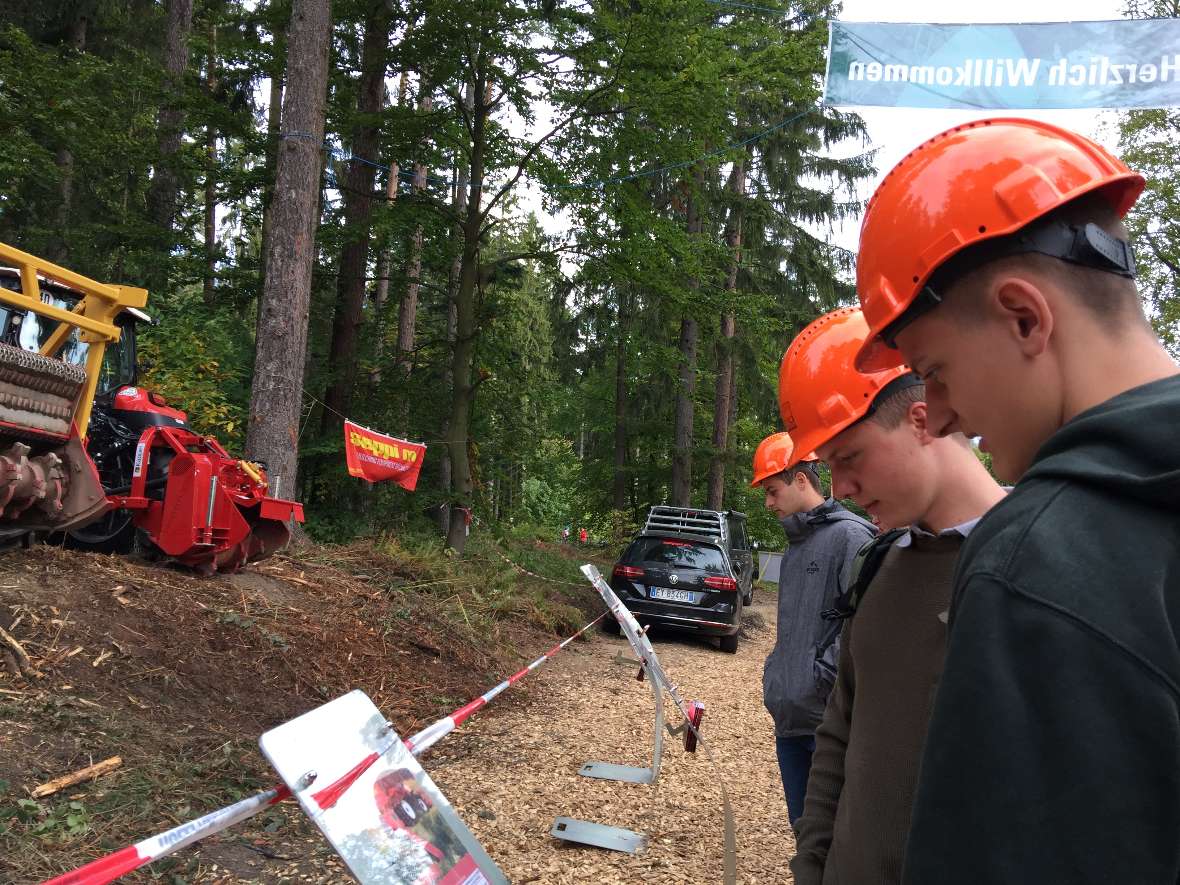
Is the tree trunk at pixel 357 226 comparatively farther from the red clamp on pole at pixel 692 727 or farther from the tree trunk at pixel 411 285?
the red clamp on pole at pixel 692 727

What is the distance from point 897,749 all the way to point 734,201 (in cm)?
2156

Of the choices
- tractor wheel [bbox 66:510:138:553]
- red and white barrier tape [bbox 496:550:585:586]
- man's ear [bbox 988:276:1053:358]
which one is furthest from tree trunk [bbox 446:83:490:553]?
man's ear [bbox 988:276:1053:358]

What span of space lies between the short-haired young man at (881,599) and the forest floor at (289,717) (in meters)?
3.17

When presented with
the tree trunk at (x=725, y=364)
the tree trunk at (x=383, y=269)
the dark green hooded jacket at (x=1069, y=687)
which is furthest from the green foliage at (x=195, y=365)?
the tree trunk at (x=725, y=364)

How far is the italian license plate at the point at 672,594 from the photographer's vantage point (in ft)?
39.3

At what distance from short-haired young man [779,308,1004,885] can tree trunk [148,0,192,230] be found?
43.9ft

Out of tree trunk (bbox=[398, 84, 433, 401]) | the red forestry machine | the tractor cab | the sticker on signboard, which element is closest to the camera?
the sticker on signboard

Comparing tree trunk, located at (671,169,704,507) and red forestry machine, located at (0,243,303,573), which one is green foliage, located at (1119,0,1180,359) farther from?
red forestry machine, located at (0,243,303,573)

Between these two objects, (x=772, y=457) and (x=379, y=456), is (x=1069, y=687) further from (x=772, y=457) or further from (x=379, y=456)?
(x=379, y=456)

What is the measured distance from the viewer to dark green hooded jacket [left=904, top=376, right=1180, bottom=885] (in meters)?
0.63

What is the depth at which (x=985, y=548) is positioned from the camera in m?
0.73

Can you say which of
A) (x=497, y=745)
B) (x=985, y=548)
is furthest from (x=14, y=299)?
(x=985, y=548)

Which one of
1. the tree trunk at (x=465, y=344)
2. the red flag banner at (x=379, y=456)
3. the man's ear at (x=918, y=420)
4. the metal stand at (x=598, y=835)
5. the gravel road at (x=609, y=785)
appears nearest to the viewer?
the man's ear at (x=918, y=420)

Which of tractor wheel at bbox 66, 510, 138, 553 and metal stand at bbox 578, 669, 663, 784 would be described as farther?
tractor wheel at bbox 66, 510, 138, 553
